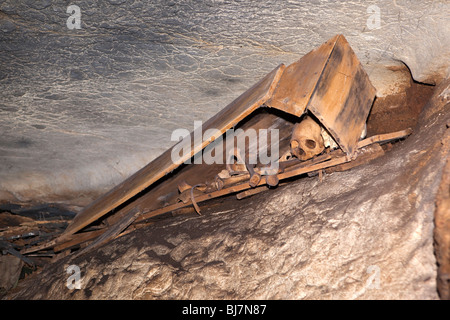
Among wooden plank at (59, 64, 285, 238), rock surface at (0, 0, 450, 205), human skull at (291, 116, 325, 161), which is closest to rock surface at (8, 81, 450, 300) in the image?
human skull at (291, 116, 325, 161)

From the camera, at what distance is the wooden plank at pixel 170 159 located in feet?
7.16

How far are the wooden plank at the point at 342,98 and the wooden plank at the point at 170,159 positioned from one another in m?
0.26

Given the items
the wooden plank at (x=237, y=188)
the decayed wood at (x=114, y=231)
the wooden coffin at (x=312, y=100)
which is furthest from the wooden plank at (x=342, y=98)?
the decayed wood at (x=114, y=231)

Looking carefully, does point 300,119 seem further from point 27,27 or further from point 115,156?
point 115,156

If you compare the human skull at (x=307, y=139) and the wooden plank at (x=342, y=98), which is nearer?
the wooden plank at (x=342, y=98)

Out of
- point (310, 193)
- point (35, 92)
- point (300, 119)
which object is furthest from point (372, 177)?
point (35, 92)

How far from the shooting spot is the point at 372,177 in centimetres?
215

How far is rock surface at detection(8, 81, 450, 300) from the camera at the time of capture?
1631mm

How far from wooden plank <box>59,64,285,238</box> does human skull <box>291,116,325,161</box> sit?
32cm

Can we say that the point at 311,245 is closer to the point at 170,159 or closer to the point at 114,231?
the point at 170,159

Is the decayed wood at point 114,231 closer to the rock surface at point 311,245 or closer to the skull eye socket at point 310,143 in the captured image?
the rock surface at point 311,245

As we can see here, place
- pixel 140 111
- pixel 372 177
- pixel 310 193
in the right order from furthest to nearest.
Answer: pixel 140 111 → pixel 310 193 → pixel 372 177

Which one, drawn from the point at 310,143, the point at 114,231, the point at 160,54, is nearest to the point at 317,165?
the point at 310,143
